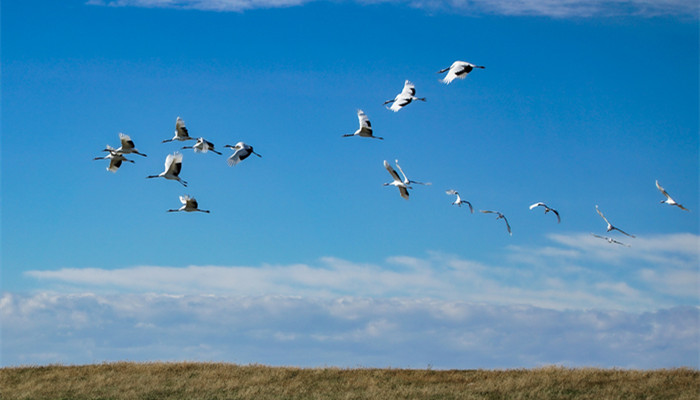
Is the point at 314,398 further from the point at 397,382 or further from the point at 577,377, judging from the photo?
the point at 577,377

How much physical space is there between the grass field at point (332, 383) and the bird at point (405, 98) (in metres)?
8.31

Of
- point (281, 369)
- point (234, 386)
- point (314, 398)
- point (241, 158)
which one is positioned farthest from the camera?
point (281, 369)

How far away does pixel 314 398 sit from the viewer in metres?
22.1

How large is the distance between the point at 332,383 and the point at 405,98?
9.41 meters

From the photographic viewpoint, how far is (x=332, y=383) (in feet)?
78.6

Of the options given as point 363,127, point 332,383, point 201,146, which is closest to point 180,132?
point 201,146

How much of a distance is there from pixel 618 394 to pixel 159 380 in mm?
14038

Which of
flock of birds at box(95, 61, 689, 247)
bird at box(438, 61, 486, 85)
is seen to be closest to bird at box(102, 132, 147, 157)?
flock of birds at box(95, 61, 689, 247)

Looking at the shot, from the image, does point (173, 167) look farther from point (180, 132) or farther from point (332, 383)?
point (332, 383)

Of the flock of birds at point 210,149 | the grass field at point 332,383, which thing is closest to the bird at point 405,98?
the flock of birds at point 210,149

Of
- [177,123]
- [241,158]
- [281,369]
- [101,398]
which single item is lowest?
[101,398]

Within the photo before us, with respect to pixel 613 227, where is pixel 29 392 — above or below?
below

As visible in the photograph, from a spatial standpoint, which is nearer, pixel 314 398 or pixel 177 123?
pixel 177 123

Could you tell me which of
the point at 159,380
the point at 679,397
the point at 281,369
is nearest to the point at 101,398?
the point at 159,380
